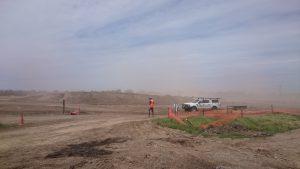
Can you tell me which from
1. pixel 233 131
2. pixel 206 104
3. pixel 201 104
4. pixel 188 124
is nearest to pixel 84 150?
pixel 188 124

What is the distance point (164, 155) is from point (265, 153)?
18.6 feet

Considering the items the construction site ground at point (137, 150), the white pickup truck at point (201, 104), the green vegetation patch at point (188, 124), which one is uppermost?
the white pickup truck at point (201, 104)

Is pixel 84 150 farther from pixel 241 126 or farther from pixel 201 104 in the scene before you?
pixel 201 104

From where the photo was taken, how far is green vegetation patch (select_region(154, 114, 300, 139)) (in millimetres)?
27125

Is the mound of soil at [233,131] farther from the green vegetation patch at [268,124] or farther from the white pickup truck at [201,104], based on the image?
the white pickup truck at [201,104]

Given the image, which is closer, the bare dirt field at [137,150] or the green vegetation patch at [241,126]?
the bare dirt field at [137,150]

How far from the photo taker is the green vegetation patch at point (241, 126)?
89.0 ft

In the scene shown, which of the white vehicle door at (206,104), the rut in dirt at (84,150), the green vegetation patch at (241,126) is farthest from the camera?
the white vehicle door at (206,104)

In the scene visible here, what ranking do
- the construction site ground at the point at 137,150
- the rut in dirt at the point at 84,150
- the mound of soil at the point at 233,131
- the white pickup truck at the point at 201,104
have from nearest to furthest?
the construction site ground at the point at 137,150 → the rut in dirt at the point at 84,150 → the mound of soil at the point at 233,131 → the white pickup truck at the point at 201,104

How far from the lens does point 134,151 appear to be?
58.6 feet

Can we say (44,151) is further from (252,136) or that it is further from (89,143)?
(252,136)

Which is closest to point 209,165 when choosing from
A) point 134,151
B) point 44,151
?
point 134,151

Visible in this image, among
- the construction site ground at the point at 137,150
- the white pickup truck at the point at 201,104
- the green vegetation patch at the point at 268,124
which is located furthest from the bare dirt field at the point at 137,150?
the white pickup truck at the point at 201,104

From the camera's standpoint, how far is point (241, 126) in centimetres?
2995
